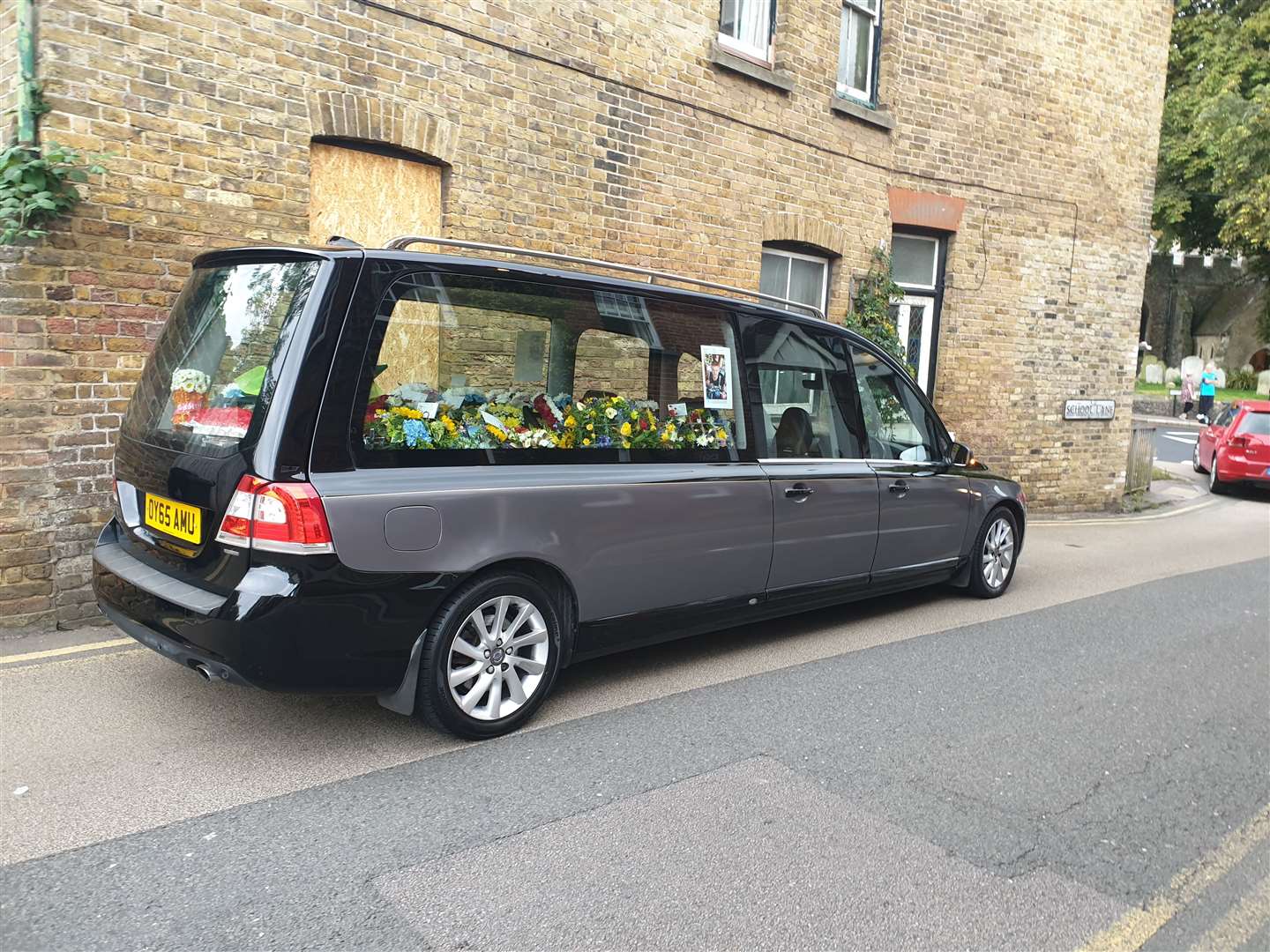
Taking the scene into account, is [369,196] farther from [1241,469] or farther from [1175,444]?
[1175,444]

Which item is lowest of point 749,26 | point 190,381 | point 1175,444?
point 1175,444

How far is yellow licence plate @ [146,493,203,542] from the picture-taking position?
3.82 m

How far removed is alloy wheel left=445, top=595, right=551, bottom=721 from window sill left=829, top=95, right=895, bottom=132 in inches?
317

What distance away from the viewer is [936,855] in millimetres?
3361

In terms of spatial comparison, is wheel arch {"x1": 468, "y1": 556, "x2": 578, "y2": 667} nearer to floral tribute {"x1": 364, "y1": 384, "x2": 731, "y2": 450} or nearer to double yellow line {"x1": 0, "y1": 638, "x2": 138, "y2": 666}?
floral tribute {"x1": 364, "y1": 384, "x2": 731, "y2": 450}

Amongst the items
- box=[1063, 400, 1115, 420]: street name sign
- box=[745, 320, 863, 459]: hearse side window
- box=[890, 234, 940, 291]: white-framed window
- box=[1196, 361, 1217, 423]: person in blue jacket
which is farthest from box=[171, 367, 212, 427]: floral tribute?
box=[1196, 361, 1217, 423]: person in blue jacket

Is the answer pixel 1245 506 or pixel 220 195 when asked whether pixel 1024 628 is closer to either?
pixel 220 195

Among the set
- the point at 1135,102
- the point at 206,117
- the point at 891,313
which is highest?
the point at 1135,102

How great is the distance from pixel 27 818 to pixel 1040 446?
12.1 metres

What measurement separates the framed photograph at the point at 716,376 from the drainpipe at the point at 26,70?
3964mm

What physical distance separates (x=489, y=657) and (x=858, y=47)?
940cm

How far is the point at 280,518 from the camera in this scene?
11.8 ft

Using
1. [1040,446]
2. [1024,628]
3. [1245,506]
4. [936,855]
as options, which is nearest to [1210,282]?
[1245,506]

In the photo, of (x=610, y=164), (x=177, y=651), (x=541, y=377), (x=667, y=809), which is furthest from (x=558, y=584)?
(x=610, y=164)
